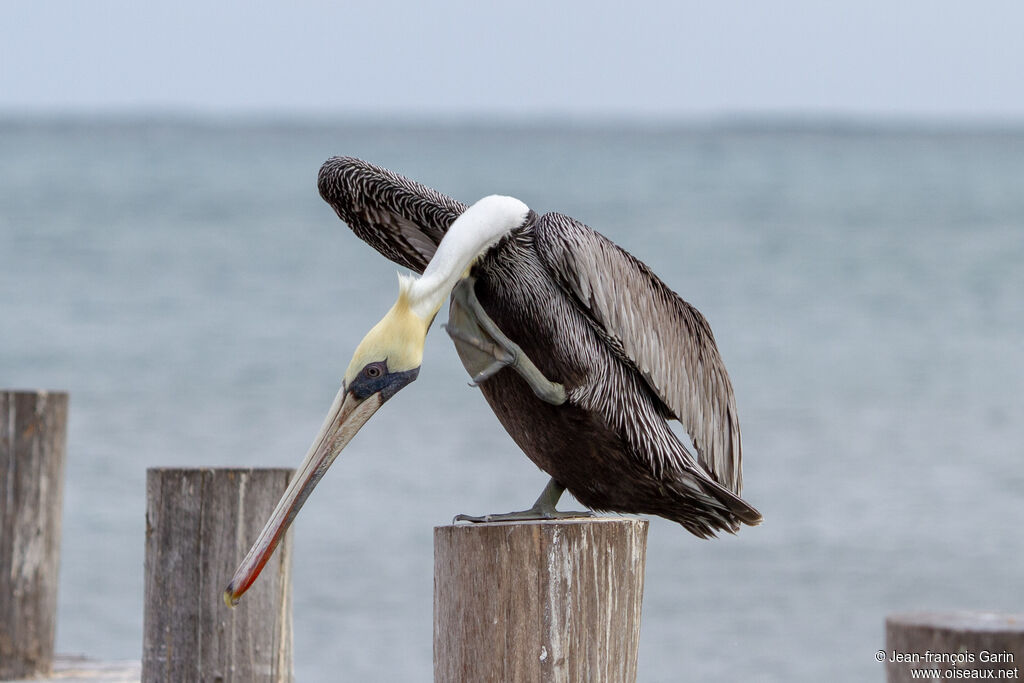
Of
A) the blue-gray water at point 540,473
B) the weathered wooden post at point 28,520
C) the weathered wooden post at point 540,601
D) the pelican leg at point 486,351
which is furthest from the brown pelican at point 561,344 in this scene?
the blue-gray water at point 540,473

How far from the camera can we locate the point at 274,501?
4.34 metres

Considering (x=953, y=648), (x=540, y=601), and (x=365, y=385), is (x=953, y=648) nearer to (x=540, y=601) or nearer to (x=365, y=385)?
(x=540, y=601)

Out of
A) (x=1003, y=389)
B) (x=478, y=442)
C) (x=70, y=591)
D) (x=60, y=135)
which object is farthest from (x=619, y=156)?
(x=70, y=591)

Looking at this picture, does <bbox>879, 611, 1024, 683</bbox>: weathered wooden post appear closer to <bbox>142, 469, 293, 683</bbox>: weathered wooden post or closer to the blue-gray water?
<bbox>142, 469, 293, 683</bbox>: weathered wooden post

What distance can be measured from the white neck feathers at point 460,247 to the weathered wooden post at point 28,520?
2.45 meters

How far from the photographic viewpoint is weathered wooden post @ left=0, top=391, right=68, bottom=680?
17.7 feet

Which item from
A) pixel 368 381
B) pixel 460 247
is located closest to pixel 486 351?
pixel 460 247

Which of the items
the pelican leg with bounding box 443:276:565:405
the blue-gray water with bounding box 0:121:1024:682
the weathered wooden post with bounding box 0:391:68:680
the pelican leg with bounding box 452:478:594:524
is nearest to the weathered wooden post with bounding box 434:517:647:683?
the pelican leg with bounding box 452:478:594:524

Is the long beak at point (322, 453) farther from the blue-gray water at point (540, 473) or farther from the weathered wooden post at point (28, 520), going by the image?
the blue-gray water at point (540, 473)

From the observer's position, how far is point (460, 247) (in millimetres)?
3502

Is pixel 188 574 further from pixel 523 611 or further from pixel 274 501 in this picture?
pixel 523 611

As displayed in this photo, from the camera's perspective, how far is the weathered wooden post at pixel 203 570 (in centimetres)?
429

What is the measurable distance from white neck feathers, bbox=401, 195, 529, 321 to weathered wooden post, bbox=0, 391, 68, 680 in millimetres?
2452

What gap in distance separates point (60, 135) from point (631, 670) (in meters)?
52.9
